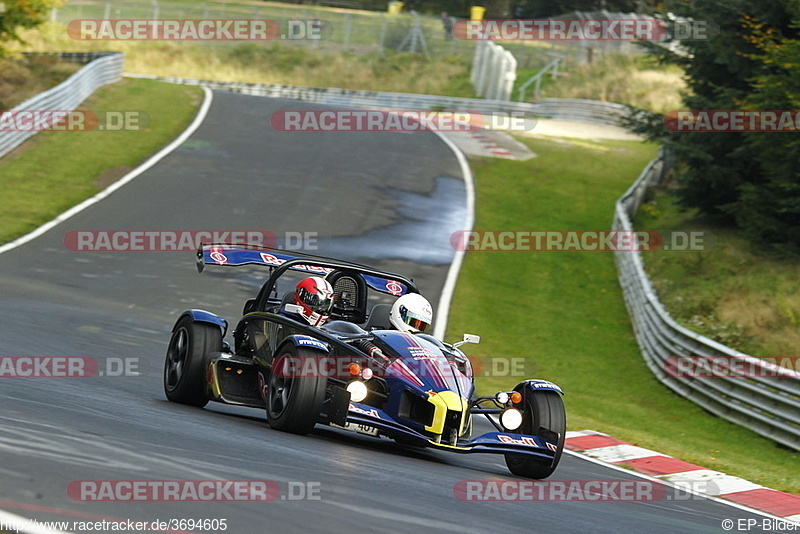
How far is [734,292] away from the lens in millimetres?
18391

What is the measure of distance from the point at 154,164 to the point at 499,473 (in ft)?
64.7

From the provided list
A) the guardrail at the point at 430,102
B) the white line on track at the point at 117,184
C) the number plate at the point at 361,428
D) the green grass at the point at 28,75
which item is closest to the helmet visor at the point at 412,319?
the number plate at the point at 361,428

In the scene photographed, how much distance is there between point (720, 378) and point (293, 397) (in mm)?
8753

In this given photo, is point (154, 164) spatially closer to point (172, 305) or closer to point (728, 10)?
point (172, 305)

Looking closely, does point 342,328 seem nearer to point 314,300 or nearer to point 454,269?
point 314,300

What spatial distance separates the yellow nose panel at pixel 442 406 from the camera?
8.06 meters

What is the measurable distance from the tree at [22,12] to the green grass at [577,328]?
42.2 feet

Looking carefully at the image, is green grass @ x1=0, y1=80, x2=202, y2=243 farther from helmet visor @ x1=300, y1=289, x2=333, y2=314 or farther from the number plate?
the number plate

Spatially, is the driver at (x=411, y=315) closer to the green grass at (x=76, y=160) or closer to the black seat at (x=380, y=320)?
the black seat at (x=380, y=320)

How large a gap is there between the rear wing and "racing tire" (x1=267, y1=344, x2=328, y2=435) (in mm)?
1439

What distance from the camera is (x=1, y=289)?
15875 mm

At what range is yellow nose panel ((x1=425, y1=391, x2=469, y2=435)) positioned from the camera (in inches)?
317

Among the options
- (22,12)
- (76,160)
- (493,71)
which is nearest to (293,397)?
(76,160)

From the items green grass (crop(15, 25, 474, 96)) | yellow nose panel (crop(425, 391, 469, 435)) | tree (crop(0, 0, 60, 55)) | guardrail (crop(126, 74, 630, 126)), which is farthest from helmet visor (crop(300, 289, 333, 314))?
green grass (crop(15, 25, 474, 96))
